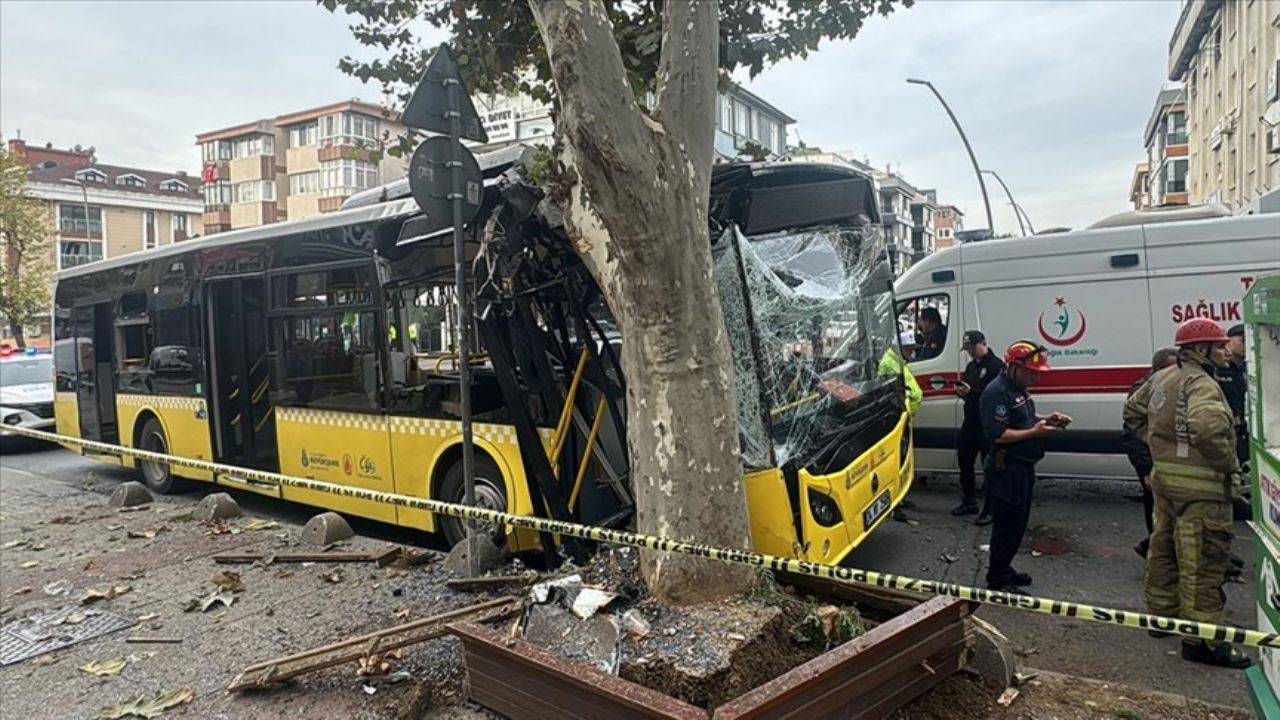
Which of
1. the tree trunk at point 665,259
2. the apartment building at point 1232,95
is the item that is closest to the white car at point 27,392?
the tree trunk at point 665,259

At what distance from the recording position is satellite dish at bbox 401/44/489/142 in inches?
188

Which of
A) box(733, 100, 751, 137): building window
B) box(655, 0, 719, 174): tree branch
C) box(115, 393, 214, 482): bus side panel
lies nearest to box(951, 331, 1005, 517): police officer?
box(655, 0, 719, 174): tree branch

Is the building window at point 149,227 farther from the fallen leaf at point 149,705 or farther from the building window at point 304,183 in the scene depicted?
the fallen leaf at point 149,705

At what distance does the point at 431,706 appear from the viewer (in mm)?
3762

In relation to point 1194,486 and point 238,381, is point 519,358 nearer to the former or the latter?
point 1194,486

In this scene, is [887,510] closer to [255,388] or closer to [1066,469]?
[1066,469]

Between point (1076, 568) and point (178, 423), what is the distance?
30.7ft

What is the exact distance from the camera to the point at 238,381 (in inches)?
345

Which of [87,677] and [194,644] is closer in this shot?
[87,677]

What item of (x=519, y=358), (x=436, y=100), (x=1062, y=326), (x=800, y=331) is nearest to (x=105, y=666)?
(x=519, y=358)

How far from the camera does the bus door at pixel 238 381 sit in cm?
849

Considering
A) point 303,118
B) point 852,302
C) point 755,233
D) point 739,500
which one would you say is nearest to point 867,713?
point 739,500

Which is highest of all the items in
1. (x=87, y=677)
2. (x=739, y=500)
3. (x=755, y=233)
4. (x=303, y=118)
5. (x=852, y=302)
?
(x=303, y=118)

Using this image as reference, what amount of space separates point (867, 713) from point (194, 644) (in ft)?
12.8
